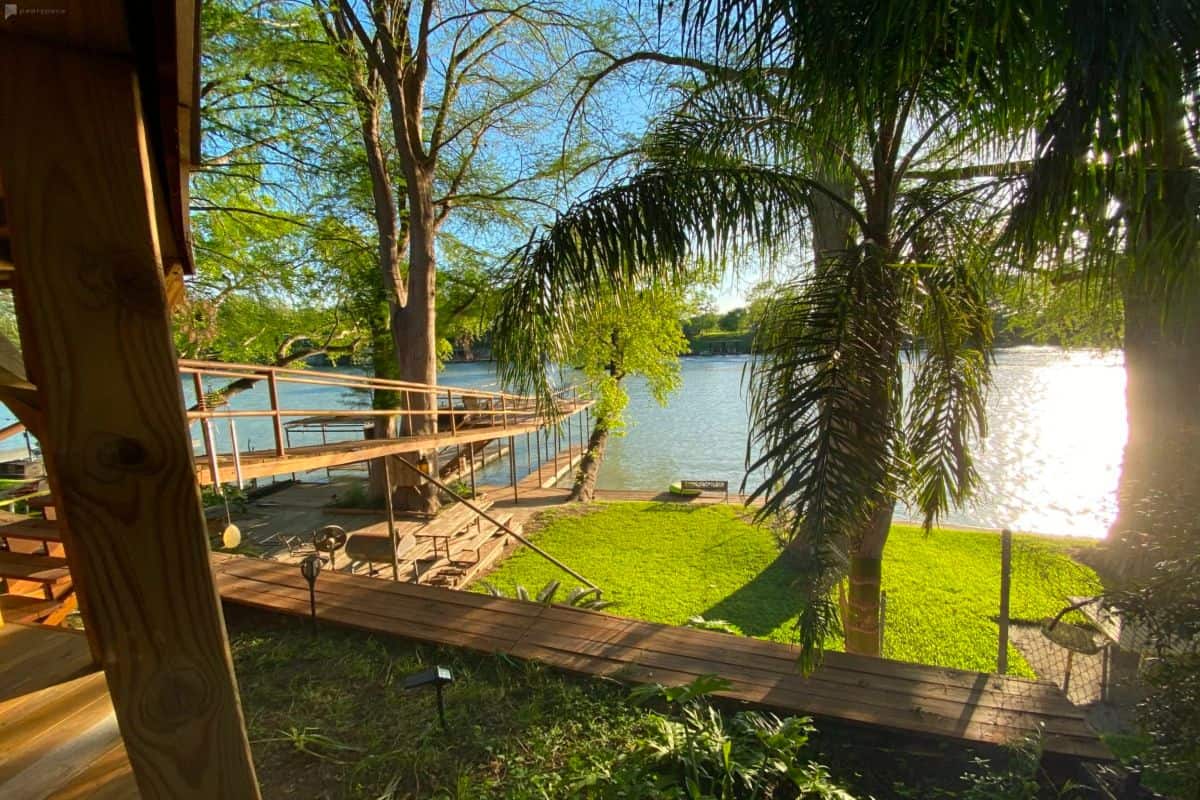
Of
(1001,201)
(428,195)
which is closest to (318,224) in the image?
(428,195)

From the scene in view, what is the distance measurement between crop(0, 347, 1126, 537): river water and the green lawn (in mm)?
680

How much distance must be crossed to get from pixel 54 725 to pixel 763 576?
9479mm

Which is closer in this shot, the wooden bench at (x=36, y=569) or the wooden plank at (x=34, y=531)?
the wooden bench at (x=36, y=569)

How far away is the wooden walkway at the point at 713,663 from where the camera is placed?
2623mm

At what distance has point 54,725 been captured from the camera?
1.88 m

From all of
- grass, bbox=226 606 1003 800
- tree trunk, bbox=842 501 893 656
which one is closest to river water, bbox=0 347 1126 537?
tree trunk, bbox=842 501 893 656

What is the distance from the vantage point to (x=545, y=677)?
3.00 metres

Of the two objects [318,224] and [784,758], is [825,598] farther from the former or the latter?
[318,224]

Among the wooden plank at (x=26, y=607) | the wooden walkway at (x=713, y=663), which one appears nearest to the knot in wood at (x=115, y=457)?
the wooden walkway at (x=713, y=663)

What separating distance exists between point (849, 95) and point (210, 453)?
554 centimetres

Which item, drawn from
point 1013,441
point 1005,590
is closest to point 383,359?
point 1005,590

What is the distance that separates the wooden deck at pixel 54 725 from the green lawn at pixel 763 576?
5517 mm

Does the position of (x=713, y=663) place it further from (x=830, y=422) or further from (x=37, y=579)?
(x=37, y=579)

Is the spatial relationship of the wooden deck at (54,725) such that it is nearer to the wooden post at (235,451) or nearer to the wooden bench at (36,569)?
the wooden bench at (36,569)
